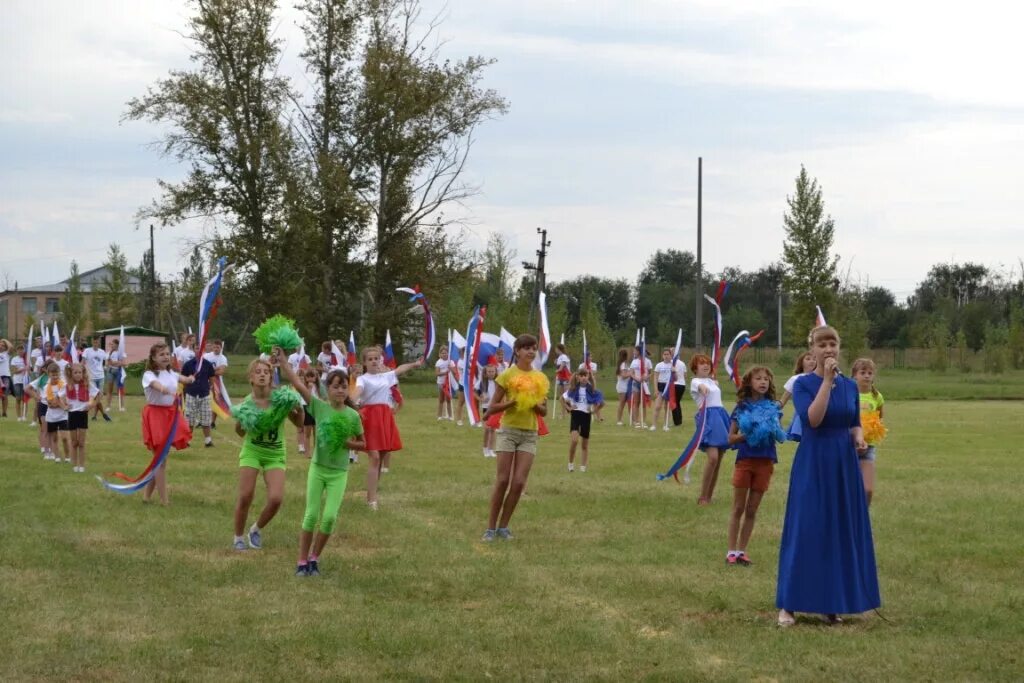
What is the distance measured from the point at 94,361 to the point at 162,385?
673 inches

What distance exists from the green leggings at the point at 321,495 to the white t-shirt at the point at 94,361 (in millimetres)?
20339

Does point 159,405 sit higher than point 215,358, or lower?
lower

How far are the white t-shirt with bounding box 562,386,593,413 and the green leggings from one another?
8.54m

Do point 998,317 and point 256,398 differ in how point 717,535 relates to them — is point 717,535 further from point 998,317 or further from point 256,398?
point 998,317

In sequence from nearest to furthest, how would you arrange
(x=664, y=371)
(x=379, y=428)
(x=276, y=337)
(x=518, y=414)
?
1. (x=276, y=337)
2. (x=518, y=414)
3. (x=379, y=428)
4. (x=664, y=371)

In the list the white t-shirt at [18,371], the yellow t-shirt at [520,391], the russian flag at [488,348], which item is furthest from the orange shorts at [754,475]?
the white t-shirt at [18,371]

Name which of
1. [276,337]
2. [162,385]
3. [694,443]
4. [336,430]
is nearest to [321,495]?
[336,430]

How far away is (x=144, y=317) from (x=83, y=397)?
3022 inches

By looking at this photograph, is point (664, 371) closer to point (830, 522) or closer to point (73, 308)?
point (830, 522)

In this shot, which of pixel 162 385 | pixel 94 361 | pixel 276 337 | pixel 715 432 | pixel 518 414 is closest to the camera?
pixel 276 337

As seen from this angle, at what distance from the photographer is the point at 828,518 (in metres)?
8.37

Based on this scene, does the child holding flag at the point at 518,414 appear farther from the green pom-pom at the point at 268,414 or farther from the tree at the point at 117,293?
the tree at the point at 117,293

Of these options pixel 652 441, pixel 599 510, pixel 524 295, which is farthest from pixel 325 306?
pixel 599 510

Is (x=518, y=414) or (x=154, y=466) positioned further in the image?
(x=154, y=466)
